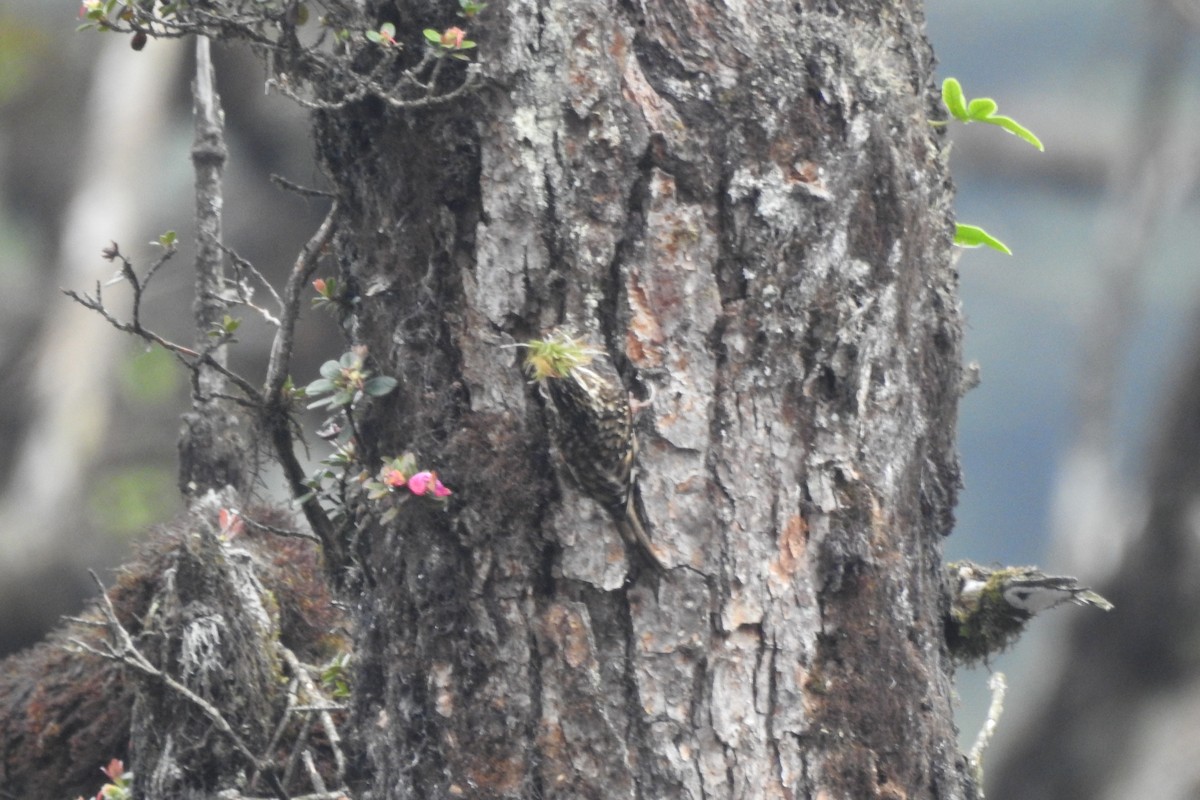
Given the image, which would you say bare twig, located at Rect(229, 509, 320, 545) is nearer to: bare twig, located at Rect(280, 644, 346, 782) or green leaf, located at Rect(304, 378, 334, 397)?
bare twig, located at Rect(280, 644, 346, 782)

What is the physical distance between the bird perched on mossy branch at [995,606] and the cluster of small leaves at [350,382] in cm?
118

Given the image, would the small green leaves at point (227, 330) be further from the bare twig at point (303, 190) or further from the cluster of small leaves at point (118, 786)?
the cluster of small leaves at point (118, 786)

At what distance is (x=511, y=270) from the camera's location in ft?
6.89

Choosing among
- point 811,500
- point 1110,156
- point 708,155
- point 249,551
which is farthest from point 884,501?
point 1110,156

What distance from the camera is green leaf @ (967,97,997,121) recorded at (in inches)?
102

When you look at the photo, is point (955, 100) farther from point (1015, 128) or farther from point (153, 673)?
point (153, 673)

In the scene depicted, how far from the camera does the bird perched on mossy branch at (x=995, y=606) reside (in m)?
2.48

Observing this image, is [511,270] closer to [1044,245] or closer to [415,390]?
[415,390]

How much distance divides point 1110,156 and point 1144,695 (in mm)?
8562

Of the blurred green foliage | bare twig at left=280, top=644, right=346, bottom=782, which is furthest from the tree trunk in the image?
the blurred green foliage

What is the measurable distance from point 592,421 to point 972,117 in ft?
3.84

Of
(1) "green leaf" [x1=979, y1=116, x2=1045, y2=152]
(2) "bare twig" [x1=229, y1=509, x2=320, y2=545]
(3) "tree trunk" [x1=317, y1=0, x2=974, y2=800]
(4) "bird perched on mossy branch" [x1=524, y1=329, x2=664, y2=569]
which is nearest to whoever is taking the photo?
(4) "bird perched on mossy branch" [x1=524, y1=329, x2=664, y2=569]

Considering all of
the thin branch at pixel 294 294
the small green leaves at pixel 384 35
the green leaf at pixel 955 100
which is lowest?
the thin branch at pixel 294 294

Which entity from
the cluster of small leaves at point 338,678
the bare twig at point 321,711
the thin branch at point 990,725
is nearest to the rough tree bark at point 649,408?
the bare twig at point 321,711
